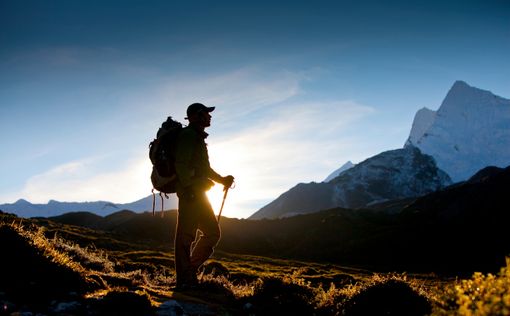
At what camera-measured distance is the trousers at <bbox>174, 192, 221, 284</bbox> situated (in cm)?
887

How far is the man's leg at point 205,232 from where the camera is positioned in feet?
29.4

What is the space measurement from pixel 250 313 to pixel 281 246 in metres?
92.6

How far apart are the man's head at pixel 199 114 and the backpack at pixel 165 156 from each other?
1.25 ft

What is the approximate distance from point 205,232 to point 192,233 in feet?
1.01

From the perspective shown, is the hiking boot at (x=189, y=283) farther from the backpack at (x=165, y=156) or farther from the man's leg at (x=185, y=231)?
the backpack at (x=165, y=156)

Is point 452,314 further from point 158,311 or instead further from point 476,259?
point 476,259

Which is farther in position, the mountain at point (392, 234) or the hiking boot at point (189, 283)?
the mountain at point (392, 234)

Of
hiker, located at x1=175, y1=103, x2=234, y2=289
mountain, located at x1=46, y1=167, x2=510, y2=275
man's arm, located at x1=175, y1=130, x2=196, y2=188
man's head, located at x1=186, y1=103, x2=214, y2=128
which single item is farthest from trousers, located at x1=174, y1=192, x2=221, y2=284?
→ mountain, located at x1=46, y1=167, x2=510, y2=275

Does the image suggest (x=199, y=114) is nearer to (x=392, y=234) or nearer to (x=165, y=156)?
(x=165, y=156)

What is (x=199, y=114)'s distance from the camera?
915 cm

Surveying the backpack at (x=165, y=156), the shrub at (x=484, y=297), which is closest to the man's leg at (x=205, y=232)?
the backpack at (x=165, y=156)

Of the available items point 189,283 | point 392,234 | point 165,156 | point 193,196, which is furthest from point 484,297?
point 392,234

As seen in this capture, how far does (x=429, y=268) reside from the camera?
66750 millimetres

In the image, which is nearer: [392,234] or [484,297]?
[484,297]
